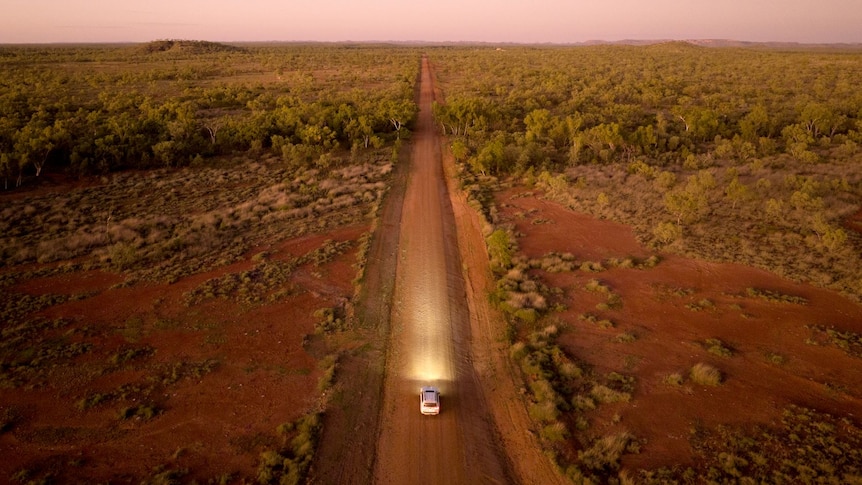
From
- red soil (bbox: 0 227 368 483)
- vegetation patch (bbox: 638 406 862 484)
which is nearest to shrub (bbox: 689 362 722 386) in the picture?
vegetation patch (bbox: 638 406 862 484)

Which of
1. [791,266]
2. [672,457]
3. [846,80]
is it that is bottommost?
[672,457]

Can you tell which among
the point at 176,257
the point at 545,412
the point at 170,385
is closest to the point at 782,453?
the point at 545,412

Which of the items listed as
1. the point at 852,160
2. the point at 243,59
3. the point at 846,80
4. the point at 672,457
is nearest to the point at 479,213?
A: the point at 672,457

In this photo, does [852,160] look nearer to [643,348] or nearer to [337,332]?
[643,348]

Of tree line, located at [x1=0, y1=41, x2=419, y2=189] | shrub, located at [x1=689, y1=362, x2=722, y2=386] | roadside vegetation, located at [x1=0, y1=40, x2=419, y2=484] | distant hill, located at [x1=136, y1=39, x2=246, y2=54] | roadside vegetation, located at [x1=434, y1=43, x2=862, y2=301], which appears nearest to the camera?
roadside vegetation, located at [x1=0, y1=40, x2=419, y2=484]

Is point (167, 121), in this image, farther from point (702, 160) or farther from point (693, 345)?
point (702, 160)

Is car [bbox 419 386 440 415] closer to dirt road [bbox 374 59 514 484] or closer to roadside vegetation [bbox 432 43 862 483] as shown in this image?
dirt road [bbox 374 59 514 484]
